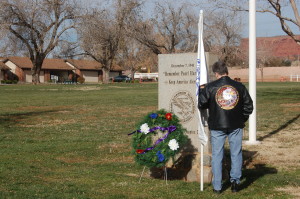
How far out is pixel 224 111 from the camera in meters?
7.26

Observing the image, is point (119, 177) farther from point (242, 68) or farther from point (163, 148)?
point (242, 68)

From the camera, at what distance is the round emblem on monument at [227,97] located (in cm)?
726

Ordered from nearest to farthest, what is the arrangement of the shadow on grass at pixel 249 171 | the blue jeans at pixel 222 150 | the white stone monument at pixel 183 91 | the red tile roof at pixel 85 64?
the blue jeans at pixel 222 150
the shadow on grass at pixel 249 171
the white stone monument at pixel 183 91
the red tile roof at pixel 85 64

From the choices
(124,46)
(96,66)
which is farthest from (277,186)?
(96,66)

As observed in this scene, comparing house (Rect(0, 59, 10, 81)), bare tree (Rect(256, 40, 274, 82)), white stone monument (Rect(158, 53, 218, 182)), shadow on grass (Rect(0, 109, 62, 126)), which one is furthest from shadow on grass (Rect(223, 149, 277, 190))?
bare tree (Rect(256, 40, 274, 82))

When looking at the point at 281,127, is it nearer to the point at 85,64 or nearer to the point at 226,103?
the point at 226,103

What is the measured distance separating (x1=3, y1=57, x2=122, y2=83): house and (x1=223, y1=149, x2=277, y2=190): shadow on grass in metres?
81.4

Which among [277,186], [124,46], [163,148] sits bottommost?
[277,186]

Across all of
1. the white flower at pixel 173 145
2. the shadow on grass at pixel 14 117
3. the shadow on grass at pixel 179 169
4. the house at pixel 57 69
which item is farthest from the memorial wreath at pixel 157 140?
the house at pixel 57 69

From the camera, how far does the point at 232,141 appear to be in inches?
292

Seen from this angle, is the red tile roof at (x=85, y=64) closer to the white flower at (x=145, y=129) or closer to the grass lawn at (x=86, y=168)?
the grass lawn at (x=86, y=168)

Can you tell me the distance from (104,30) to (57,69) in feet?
105

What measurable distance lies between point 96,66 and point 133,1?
1560 inches

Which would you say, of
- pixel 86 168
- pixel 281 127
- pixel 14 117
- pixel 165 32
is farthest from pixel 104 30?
pixel 86 168
